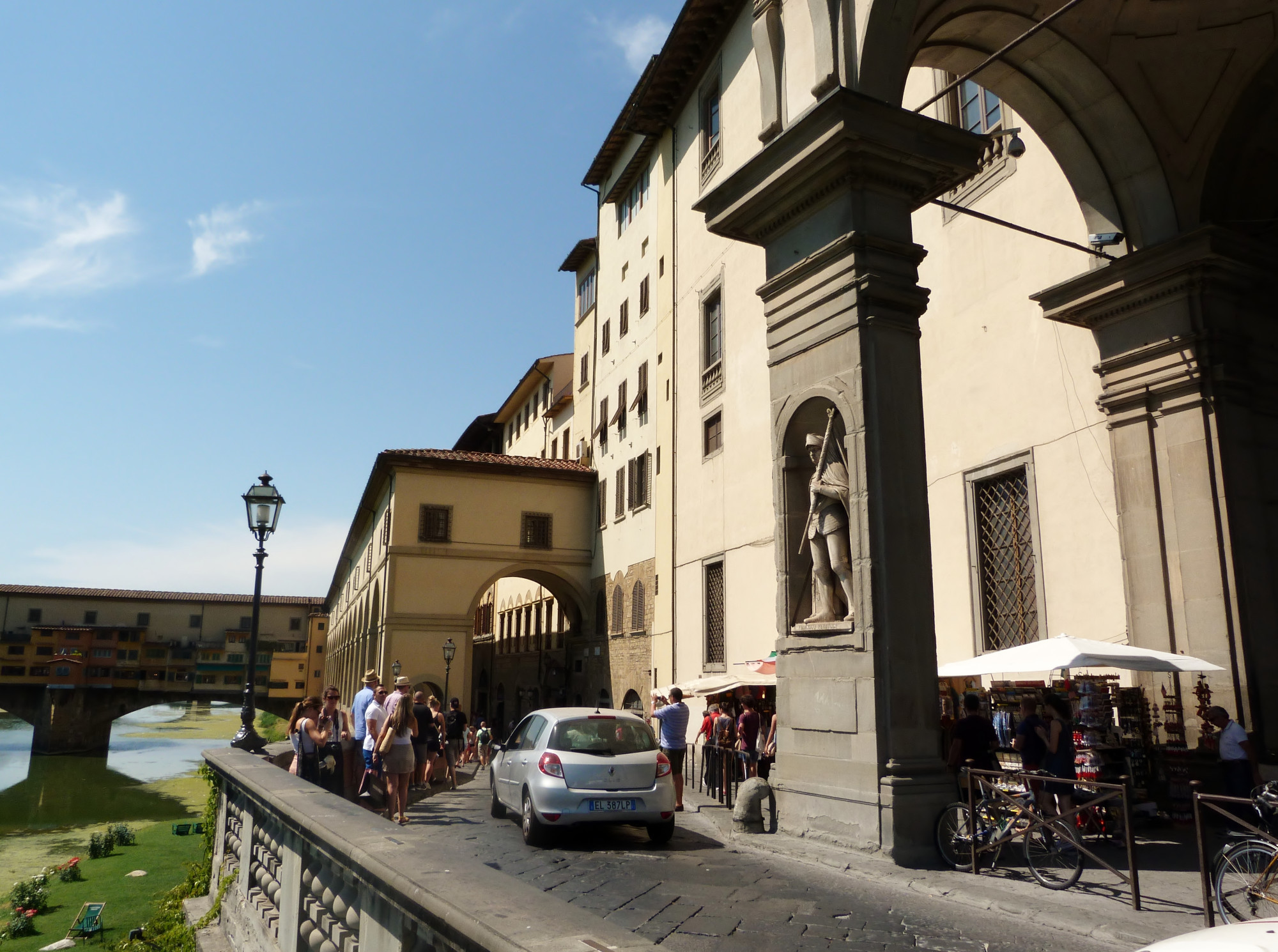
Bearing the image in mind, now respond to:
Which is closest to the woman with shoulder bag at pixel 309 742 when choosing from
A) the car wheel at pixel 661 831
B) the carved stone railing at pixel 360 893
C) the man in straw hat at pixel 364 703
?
the man in straw hat at pixel 364 703

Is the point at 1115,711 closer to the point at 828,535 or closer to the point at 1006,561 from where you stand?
the point at 1006,561

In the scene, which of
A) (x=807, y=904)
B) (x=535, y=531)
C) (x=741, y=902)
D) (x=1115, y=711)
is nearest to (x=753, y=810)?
(x=741, y=902)

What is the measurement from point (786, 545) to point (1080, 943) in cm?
440

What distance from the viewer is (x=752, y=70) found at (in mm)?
21156

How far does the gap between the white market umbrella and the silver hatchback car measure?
3611 millimetres

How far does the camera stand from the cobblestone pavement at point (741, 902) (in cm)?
579

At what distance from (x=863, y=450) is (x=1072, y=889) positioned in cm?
365

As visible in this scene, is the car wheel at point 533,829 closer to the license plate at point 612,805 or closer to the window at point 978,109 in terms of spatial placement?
the license plate at point 612,805

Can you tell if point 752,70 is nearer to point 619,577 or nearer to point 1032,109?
point 1032,109

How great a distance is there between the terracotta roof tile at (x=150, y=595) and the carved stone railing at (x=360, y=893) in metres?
85.9

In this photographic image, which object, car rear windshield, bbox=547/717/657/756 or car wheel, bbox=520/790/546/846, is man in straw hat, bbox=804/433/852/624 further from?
car wheel, bbox=520/790/546/846

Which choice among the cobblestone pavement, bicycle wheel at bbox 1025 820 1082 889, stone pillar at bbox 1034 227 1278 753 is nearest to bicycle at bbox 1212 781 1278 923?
the cobblestone pavement

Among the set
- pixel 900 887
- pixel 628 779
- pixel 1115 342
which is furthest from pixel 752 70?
pixel 900 887

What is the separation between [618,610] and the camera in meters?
31.1
